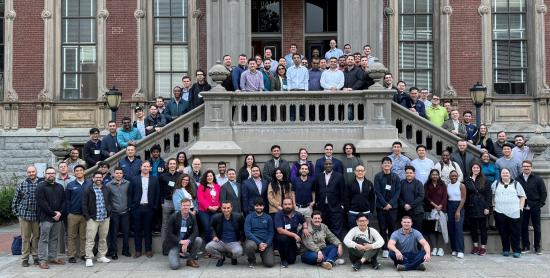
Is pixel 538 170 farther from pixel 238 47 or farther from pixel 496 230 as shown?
pixel 238 47

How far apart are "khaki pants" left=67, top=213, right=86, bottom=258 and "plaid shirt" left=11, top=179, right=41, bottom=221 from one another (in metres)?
0.64

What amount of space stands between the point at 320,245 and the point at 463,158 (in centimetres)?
378

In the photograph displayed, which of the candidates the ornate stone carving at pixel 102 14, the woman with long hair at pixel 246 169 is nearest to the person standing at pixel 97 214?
the woman with long hair at pixel 246 169

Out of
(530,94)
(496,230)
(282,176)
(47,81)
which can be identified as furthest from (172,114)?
(530,94)

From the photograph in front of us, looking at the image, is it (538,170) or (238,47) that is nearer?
(538,170)

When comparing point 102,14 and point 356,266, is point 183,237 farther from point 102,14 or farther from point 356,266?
point 102,14

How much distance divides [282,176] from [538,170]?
542cm

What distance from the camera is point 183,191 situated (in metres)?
12.5

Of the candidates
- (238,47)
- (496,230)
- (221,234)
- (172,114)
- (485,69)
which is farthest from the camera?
(485,69)

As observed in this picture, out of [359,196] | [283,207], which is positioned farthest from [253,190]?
[359,196]

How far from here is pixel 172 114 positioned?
15.1 m

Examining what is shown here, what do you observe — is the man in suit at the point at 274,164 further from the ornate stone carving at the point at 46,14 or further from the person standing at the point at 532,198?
the ornate stone carving at the point at 46,14

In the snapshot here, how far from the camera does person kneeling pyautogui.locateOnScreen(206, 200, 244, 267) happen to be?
12.0 m

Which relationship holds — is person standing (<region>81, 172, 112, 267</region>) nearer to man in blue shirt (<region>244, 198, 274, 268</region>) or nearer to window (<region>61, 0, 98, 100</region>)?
man in blue shirt (<region>244, 198, 274, 268</region>)
